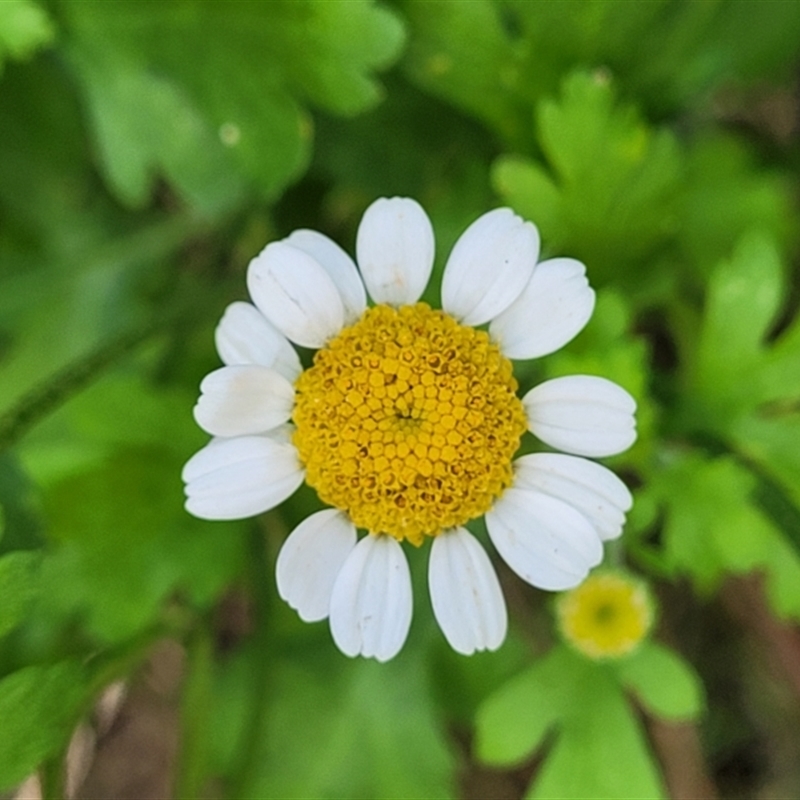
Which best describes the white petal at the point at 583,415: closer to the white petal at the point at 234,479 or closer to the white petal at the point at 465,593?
the white petal at the point at 465,593

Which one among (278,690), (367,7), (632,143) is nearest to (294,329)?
(367,7)

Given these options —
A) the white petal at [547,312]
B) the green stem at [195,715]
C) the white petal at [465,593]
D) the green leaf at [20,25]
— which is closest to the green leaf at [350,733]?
the green stem at [195,715]

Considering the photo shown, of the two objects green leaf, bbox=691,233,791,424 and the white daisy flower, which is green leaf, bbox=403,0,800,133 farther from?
the white daisy flower

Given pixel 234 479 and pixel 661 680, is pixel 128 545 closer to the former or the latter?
pixel 234 479

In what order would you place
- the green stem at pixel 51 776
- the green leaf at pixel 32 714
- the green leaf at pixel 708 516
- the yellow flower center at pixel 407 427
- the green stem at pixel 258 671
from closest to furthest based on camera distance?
the yellow flower center at pixel 407 427 → the green leaf at pixel 32 714 → the green stem at pixel 51 776 → the green leaf at pixel 708 516 → the green stem at pixel 258 671

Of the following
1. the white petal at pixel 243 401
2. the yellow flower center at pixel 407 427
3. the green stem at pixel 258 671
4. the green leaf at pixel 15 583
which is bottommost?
the green stem at pixel 258 671

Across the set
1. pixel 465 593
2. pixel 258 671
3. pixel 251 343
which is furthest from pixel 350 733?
pixel 251 343
